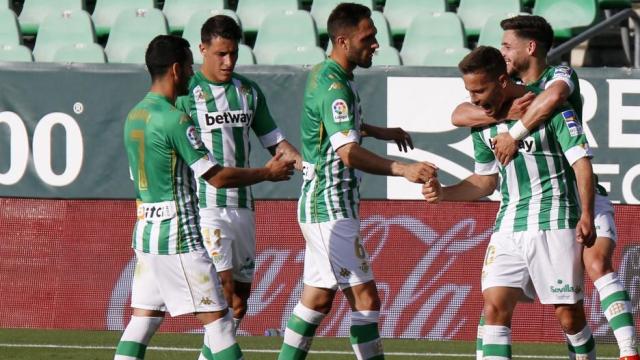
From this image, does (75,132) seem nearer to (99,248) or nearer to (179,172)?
(99,248)

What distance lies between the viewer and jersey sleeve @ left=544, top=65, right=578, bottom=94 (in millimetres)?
6945

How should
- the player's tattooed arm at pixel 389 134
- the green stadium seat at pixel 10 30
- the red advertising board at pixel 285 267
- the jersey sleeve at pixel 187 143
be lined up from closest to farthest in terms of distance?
the jersey sleeve at pixel 187 143 → the player's tattooed arm at pixel 389 134 → the red advertising board at pixel 285 267 → the green stadium seat at pixel 10 30

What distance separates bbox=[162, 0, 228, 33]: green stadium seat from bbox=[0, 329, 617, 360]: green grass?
4.27 metres

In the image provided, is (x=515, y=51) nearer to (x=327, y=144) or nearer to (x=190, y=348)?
(x=327, y=144)

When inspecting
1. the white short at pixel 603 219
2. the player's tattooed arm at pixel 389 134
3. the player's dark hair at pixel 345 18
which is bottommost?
the white short at pixel 603 219

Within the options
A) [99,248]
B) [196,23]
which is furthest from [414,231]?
[196,23]

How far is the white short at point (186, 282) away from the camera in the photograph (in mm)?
6629

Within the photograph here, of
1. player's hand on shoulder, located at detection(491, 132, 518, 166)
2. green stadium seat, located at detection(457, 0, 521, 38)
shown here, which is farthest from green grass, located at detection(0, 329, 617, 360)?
green stadium seat, located at detection(457, 0, 521, 38)

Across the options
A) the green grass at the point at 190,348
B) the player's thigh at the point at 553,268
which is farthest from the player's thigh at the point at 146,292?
the green grass at the point at 190,348

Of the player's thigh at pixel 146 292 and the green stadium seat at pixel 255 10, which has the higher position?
the green stadium seat at pixel 255 10

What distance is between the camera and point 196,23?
13219 millimetres

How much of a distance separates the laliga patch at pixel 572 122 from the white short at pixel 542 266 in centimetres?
51

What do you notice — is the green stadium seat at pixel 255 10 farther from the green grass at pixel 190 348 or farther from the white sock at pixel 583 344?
the white sock at pixel 583 344

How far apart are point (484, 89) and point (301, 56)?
5.93m
